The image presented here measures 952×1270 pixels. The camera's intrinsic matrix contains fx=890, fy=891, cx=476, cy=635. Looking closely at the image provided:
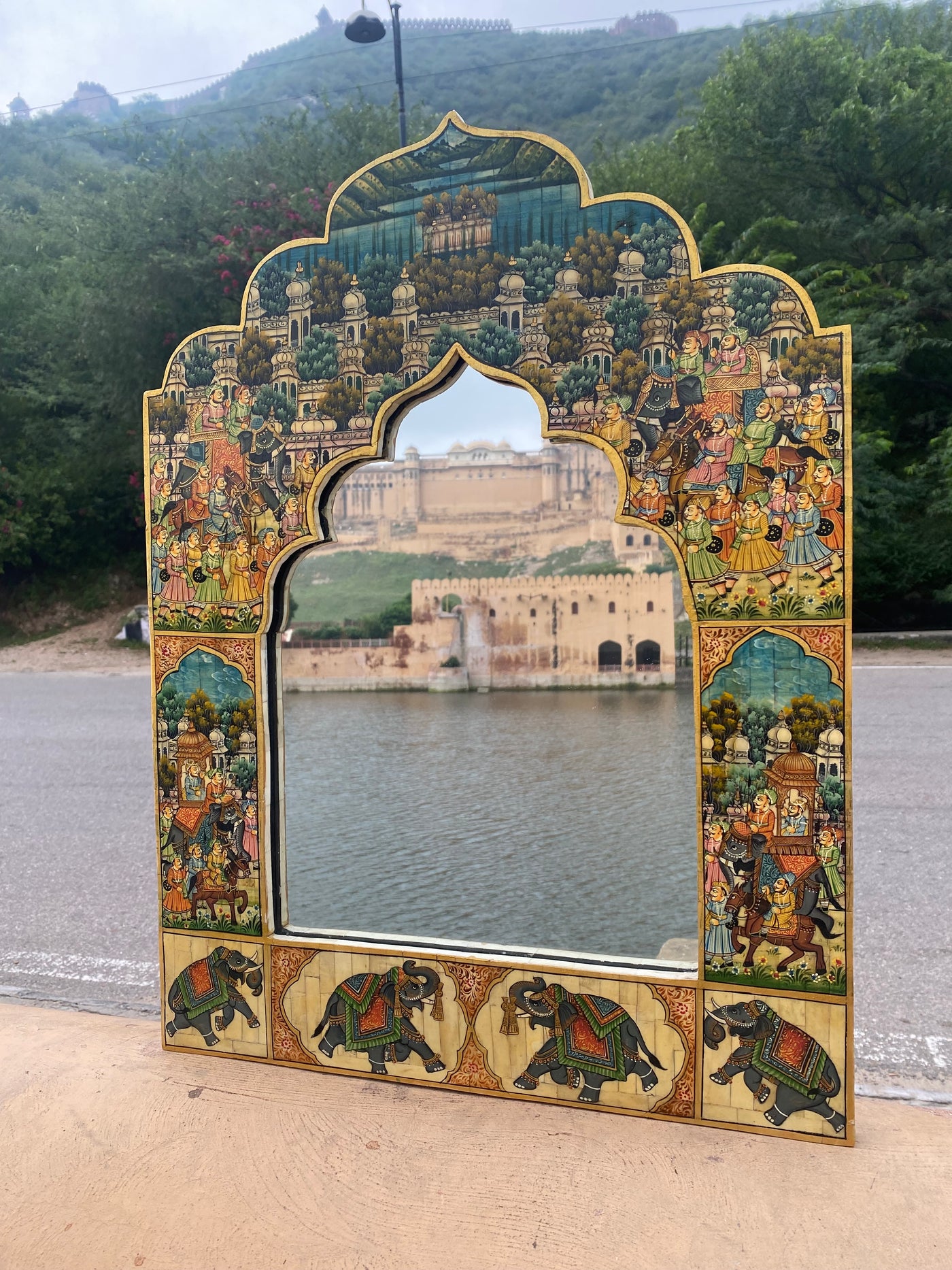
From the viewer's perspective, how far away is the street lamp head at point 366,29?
302 inches

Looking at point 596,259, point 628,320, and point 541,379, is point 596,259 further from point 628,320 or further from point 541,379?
point 541,379

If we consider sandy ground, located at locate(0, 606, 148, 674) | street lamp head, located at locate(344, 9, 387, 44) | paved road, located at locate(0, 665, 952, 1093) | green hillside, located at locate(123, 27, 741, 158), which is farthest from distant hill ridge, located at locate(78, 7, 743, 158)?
paved road, located at locate(0, 665, 952, 1093)

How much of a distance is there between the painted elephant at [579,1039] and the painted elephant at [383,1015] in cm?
25

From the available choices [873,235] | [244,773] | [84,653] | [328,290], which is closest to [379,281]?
[328,290]

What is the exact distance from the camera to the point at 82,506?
1692 cm

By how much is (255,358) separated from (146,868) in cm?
362

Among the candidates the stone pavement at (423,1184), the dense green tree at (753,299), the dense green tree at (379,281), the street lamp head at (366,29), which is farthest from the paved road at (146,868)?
the street lamp head at (366,29)

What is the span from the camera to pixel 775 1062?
238 centimetres

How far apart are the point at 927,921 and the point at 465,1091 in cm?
258

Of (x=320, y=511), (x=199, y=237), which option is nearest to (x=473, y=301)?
(x=320, y=511)

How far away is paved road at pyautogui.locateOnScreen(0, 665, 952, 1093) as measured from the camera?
346 centimetres

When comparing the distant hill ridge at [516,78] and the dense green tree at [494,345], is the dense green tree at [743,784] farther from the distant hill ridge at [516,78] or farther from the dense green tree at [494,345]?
the distant hill ridge at [516,78]

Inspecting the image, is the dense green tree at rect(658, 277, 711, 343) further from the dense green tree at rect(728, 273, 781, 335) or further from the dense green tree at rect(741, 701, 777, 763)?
the dense green tree at rect(741, 701, 777, 763)

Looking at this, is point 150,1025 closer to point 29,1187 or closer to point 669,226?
point 29,1187
